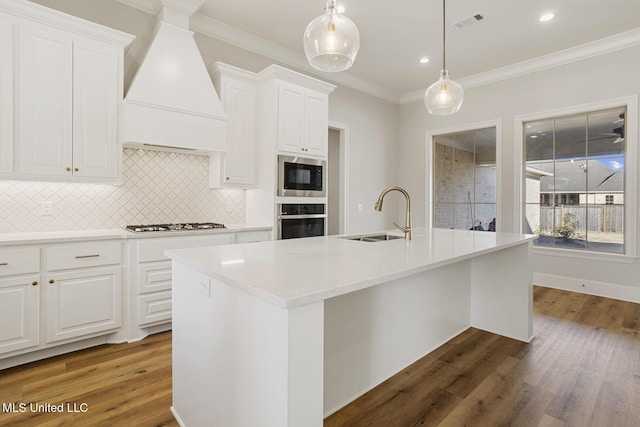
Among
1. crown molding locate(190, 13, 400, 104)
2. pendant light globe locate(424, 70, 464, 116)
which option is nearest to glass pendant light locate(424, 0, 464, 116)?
pendant light globe locate(424, 70, 464, 116)

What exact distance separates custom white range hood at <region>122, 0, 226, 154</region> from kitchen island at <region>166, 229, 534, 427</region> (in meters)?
1.59

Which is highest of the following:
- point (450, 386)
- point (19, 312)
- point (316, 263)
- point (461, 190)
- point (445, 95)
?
point (445, 95)

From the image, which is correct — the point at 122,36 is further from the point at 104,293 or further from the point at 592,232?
the point at 592,232

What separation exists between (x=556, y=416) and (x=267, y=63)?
429 cm

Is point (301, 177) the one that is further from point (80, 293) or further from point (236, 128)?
point (80, 293)

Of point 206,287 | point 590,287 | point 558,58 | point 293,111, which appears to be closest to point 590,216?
point 590,287

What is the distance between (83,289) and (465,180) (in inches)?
201

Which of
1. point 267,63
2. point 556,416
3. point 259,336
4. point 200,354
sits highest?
point 267,63

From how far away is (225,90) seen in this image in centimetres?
352

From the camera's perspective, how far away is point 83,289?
8.33 feet

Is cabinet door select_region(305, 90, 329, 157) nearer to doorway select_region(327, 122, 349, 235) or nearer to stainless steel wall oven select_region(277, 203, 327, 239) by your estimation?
stainless steel wall oven select_region(277, 203, 327, 239)

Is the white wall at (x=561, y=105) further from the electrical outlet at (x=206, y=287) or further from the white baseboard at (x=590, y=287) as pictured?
the electrical outlet at (x=206, y=287)

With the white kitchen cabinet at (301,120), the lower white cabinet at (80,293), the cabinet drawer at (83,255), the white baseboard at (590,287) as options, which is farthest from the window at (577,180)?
the cabinet drawer at (83,255)

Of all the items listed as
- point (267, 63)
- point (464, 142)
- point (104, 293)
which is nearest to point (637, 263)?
point (464, 142)
